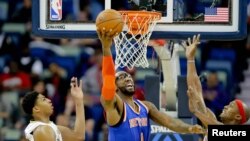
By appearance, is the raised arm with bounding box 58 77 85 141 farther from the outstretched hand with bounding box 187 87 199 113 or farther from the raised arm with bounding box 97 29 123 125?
the outstretched hand with bounding box 187 87 199 113

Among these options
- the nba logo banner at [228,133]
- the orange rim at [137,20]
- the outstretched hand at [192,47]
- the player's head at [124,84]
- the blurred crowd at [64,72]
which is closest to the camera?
the nba logo banner at [228,133]

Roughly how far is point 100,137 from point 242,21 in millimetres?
3835

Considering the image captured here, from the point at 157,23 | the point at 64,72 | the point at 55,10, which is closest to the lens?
the point at 157,23

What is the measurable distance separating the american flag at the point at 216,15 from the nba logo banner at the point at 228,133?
129 centimetres

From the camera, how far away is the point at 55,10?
26.2 feet

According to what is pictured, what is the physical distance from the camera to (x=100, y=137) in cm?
1105

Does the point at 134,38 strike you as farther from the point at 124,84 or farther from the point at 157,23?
the point at 124,84

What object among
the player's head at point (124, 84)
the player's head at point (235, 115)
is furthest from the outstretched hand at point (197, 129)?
the player's head at point (124, 84)

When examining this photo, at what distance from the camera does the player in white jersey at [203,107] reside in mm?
7211

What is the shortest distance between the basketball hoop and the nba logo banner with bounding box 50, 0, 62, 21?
65 cm

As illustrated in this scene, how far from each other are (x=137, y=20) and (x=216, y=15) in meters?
0.77

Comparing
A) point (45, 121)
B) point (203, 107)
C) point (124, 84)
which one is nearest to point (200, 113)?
point (203, 107)

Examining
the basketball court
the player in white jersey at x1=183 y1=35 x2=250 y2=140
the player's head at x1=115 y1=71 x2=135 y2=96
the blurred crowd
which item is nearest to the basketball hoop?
the basketball court

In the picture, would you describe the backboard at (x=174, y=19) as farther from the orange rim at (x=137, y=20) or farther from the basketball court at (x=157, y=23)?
the orange rim at (x=137, y=20)
